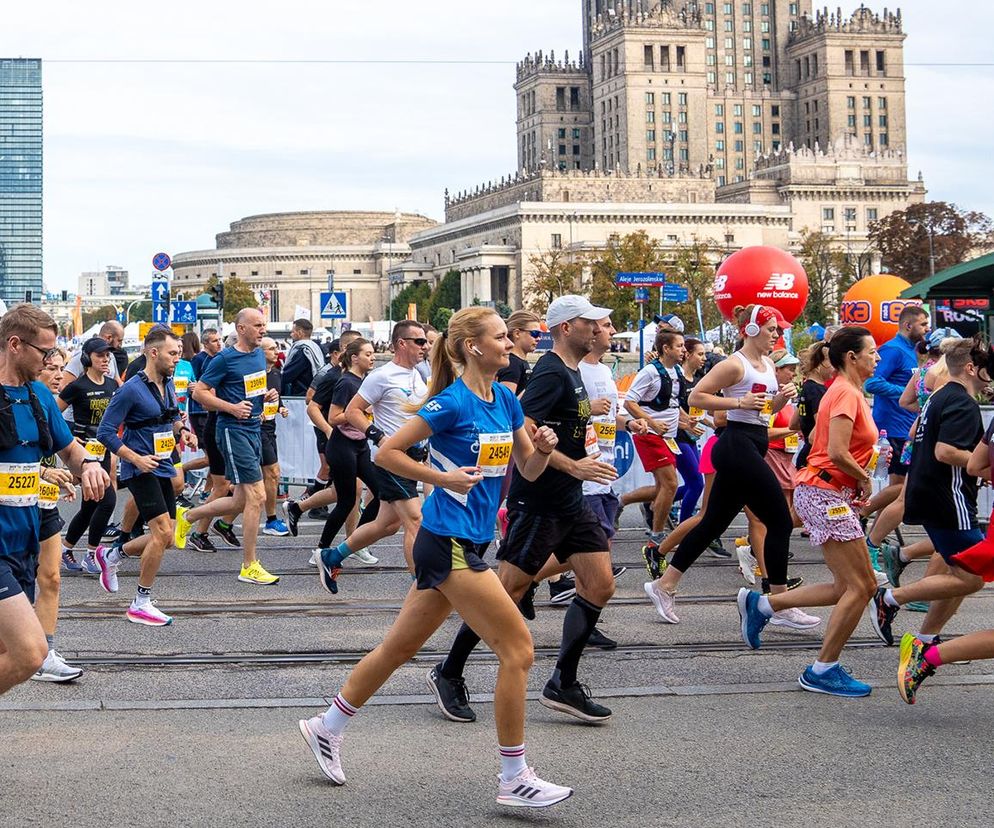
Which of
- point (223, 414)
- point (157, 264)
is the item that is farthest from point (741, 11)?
point (223, 414)

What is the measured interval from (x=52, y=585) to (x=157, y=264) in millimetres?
23821

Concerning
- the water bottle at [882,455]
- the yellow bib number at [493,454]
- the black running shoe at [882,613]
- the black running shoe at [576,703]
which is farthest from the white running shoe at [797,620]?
the yellow bib number at [493,454]

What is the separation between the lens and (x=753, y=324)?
866 centimetres

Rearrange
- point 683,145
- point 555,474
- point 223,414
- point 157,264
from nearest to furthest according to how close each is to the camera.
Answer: point 555,474 → point 223,414 → point 157,264 → point 683,145

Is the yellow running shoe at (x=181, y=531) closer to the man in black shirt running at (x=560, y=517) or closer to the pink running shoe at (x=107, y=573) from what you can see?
the pink running shoe at (x=107, y=573)

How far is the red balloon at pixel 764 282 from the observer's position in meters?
21.9

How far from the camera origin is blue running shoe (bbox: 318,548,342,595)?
9.67 metres

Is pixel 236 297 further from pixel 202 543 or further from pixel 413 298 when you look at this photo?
pixel 202 543

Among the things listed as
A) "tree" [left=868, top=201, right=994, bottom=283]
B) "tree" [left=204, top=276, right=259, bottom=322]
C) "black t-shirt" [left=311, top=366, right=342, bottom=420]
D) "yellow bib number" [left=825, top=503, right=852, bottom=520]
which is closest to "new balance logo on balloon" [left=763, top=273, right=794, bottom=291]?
"black t-shirt" [left=311, top=366, right=342, bottom=420]

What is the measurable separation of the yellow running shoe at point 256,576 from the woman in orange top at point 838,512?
156 inches

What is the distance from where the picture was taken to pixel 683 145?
511 feet

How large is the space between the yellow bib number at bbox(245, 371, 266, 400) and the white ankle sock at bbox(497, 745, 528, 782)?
605 centimetres

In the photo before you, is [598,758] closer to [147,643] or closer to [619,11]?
[147,643]

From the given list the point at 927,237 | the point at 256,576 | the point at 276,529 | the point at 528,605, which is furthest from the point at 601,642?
the point at 927,237
